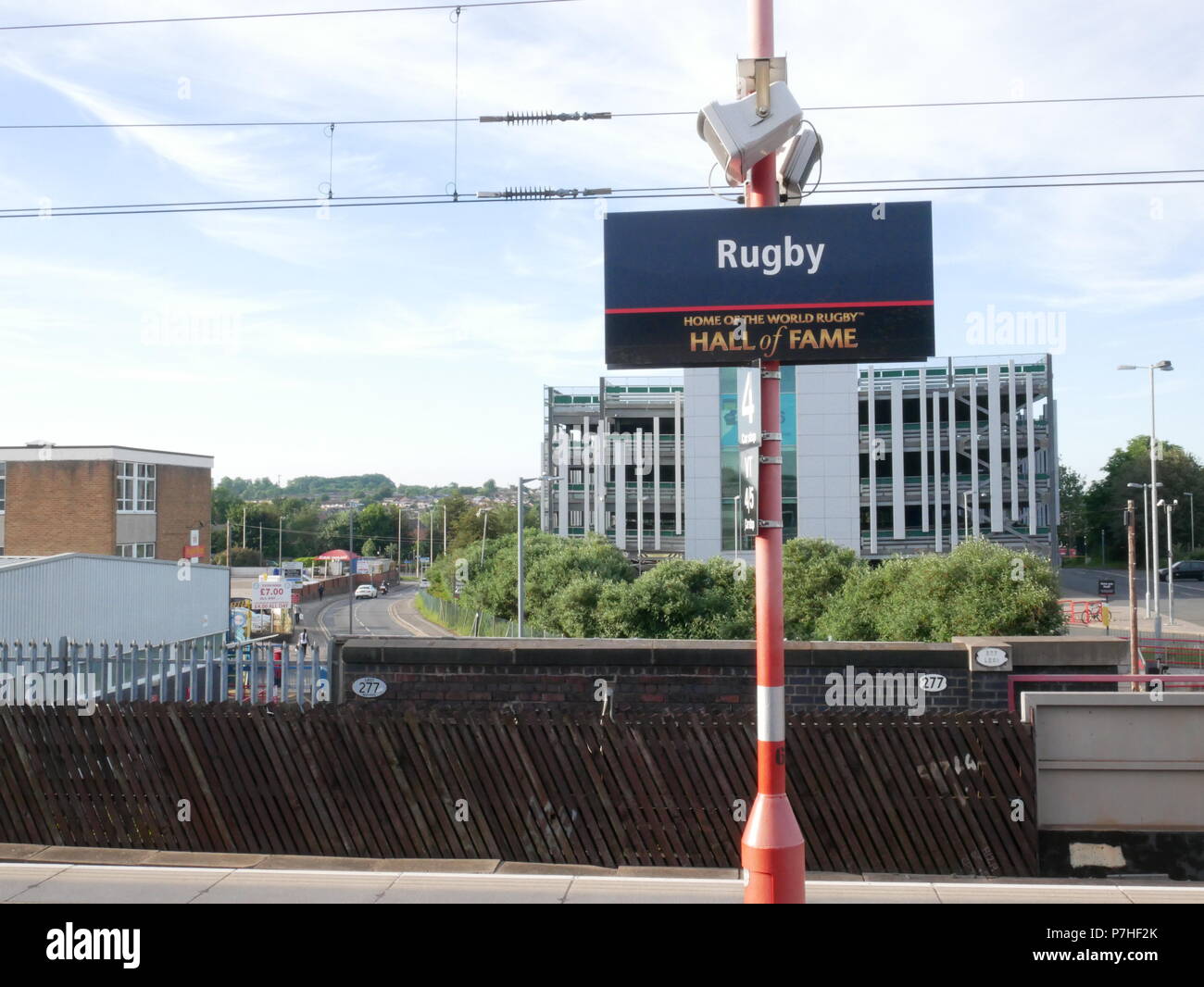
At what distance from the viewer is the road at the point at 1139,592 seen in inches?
2042

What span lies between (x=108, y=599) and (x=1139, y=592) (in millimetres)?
66972

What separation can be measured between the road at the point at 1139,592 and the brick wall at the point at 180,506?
47260 millimetres

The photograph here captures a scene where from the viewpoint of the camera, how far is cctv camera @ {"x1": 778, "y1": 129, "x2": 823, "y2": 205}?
562 centimetres

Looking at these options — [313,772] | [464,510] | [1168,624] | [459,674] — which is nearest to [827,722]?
[459,674]

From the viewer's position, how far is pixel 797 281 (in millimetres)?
5668

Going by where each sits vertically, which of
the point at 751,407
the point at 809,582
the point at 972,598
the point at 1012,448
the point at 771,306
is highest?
the point at 1012,448

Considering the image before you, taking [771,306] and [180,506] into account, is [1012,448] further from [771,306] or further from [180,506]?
[771,306]

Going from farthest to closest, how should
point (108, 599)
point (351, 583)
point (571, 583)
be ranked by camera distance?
point (351, 583) < point (571, 583) < point (108, 599)

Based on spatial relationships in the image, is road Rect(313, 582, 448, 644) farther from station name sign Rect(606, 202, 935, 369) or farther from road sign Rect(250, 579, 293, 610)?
station name sign Rect(606, 202, 935, 369)

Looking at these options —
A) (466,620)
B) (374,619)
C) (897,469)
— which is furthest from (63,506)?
(897,469)
